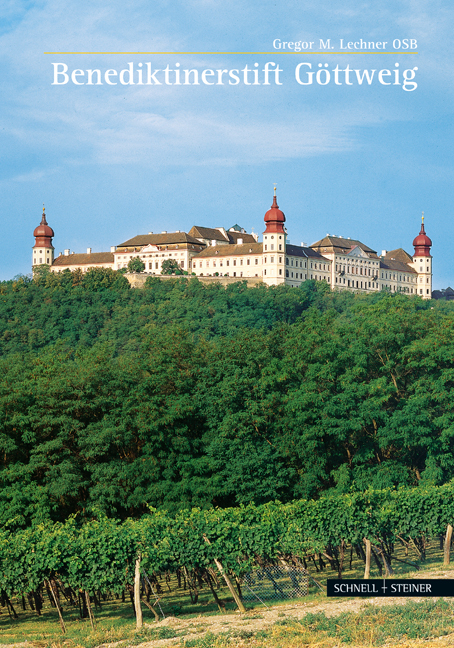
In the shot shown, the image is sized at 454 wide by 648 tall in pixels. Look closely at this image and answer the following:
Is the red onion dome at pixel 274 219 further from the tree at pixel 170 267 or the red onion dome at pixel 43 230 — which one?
the red onion dome at pixel 43 230

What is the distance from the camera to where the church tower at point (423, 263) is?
6978 inches

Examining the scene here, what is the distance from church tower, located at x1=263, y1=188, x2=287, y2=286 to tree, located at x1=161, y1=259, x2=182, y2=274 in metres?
15.0

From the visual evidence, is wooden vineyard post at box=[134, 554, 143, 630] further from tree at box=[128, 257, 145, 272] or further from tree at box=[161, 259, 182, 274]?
tree at box=[128, 257, 145, 272]

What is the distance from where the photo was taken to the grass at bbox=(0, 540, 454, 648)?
2194 cm

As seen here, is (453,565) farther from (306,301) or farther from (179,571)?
(306,301)

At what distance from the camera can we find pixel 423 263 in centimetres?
17788

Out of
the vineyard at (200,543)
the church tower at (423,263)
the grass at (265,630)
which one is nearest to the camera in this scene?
the grass at (265,630)

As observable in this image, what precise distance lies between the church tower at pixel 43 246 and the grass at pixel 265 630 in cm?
14017

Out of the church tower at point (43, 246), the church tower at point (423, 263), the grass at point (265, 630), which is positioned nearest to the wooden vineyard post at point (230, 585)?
the grass at point (265, 630)

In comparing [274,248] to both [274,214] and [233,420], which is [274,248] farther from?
[233,420]

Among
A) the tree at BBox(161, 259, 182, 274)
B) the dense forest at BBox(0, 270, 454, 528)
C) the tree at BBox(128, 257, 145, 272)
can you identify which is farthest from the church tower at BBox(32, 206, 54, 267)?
the dense forest at BBox(0, 270, 454, 528)

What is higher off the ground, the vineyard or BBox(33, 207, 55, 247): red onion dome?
BBox(33, 207, 55, 247): red onion dome

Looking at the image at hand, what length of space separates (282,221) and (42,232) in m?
46.9

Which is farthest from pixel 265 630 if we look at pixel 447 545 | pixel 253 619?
pixel 447 545
